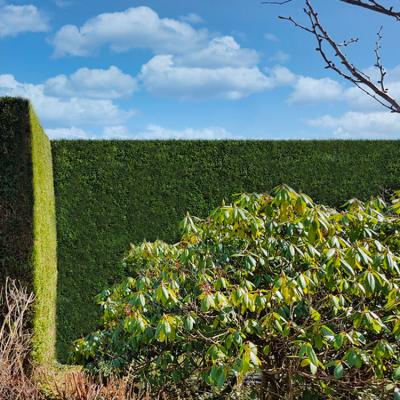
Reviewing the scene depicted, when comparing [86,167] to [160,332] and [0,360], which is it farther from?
[160,332]

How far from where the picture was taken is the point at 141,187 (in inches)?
309

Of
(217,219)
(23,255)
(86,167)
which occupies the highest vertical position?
(86,167)

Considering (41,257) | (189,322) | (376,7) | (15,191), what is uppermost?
(376,7)

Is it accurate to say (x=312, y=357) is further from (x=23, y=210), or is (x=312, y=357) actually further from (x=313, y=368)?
(x=23, y=210)

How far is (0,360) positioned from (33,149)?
243 centimetres

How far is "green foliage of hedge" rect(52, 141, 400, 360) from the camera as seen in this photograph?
7.54 meters

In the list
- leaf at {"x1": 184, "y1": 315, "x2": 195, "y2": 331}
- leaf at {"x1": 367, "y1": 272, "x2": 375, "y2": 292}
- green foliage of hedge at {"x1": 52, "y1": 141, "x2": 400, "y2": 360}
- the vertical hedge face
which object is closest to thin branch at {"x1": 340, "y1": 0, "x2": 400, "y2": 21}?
leaf at {"x1": 367, "y1": 272, "x2": 375, "y2": 292}

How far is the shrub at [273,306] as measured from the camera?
303 cm

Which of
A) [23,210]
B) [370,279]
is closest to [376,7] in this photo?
[370,279]

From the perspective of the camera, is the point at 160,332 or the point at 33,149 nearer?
the point at 160,332

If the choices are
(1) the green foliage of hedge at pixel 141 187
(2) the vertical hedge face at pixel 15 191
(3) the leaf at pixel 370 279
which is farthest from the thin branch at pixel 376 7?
(1) the green foliage of hedge at pixel 141 187

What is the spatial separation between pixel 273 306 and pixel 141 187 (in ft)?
15.5

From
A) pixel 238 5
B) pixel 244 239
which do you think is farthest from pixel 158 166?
pixel 238 5

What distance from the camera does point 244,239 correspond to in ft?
12.2
